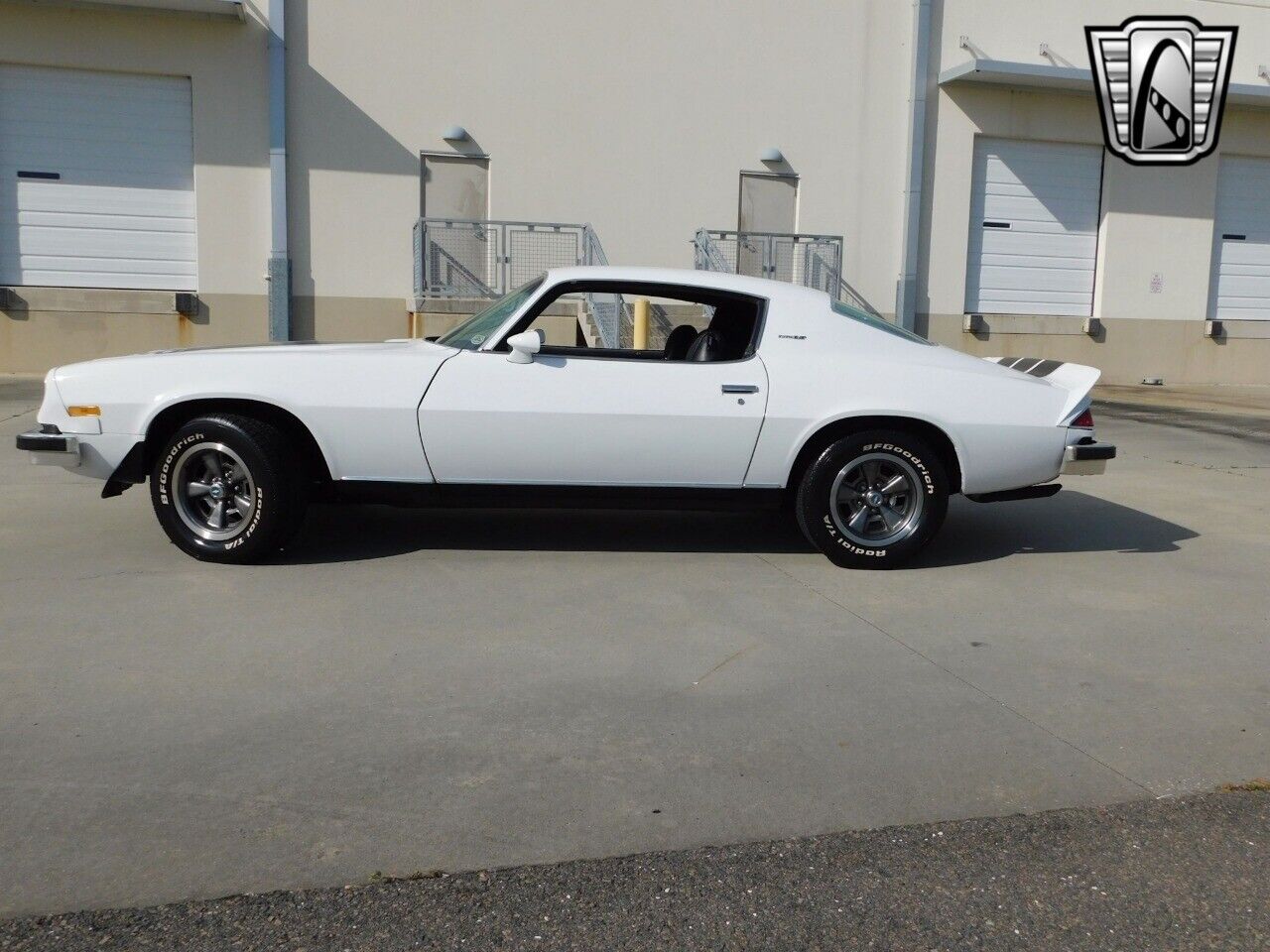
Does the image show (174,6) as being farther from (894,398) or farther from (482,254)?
(894,398)

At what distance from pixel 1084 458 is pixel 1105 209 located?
15.3 meters

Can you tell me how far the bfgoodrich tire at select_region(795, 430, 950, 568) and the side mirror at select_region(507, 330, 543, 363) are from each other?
144 centimetres

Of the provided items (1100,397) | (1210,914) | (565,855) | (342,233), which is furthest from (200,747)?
(1100,397)

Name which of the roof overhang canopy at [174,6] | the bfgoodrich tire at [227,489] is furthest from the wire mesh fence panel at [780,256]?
the bfgoodrich tire at [227,489]

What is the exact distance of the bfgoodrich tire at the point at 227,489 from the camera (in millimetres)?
5324

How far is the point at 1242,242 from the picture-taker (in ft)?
66.5

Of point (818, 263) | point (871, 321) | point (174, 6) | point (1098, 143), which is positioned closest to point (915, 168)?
point (818, 263)

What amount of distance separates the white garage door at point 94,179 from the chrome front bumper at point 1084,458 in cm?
1354

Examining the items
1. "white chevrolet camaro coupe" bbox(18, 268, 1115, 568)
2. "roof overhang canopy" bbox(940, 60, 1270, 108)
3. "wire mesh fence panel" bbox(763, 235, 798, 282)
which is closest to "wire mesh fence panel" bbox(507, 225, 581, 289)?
"wire mesh fence panel" bbox(763, 235, 798, 282)

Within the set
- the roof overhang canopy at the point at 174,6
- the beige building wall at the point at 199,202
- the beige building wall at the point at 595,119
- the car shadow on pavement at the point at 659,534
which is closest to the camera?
the car shadow on pavement at the point at 659,534

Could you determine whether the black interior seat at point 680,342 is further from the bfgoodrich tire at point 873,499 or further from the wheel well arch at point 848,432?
the bfgoodrich tire at point 873,499

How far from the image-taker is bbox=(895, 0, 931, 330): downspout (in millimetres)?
17906

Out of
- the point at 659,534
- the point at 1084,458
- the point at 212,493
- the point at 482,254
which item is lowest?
the point at 659,534

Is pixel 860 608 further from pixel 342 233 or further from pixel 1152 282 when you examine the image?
pixel 1152 282
